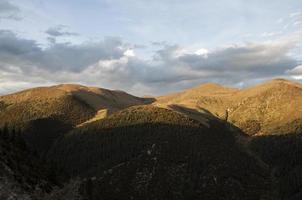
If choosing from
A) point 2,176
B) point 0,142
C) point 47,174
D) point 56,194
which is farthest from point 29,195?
point 47,174

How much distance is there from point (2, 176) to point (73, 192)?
37753 mm

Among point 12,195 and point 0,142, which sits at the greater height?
point 0,142

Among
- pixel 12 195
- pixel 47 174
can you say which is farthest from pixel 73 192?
pixel 12 195

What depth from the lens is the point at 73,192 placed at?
126500 mm

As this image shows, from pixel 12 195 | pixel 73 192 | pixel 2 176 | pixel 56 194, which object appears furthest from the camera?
pixel 73 192

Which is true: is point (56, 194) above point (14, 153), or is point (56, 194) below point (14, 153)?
below

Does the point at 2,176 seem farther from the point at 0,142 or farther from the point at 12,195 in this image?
the point at 0,142

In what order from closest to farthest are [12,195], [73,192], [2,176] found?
[12,195]
[2,176]
[73,192]

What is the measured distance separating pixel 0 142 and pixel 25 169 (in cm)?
1230

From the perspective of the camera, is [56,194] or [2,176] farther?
[56,194]

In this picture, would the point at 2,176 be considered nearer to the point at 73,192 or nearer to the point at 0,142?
the point at 0,142

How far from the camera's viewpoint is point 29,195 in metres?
92.2

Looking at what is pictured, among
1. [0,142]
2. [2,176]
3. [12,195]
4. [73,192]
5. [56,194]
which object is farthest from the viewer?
[73,192]

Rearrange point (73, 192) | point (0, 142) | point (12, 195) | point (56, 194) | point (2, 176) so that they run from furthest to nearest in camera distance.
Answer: point (73, 192) → point (0, 142) → point (56, 194) → point (2, 176) → point (12, 195)
